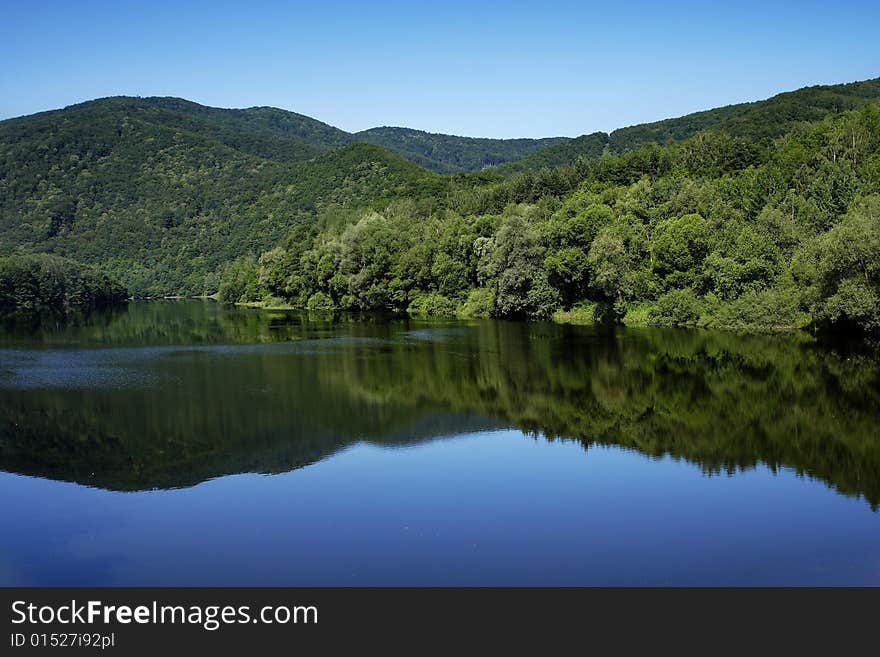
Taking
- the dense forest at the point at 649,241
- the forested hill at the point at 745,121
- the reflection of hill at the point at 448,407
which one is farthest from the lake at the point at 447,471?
the forested hill at the point at 745,121

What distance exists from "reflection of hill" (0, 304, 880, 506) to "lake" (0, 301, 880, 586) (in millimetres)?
143

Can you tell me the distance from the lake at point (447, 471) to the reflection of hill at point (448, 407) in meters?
0.14

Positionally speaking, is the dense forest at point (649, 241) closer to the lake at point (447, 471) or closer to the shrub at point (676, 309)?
the shrub at point (676, 309)

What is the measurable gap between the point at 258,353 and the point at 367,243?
1711 inches

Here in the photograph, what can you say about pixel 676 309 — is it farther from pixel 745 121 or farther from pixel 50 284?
pixel 50 284

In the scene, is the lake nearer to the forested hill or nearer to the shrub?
the shrub

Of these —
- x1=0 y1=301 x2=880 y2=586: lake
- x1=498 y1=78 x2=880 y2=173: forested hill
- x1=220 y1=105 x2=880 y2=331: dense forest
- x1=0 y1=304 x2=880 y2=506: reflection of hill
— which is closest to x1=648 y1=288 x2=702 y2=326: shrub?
x1=220 y1=105 x2=880 y2=331: dense forest

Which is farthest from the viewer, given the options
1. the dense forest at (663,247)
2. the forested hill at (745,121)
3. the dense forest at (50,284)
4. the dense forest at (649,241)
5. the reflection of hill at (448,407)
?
the dense forest at (50,284)

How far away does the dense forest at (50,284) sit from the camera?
405 ft

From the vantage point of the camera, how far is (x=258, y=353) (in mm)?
48531

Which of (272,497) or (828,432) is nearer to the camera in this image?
(272,497)

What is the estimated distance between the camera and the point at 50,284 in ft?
427
